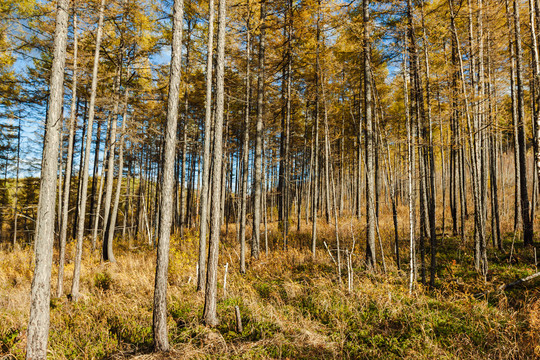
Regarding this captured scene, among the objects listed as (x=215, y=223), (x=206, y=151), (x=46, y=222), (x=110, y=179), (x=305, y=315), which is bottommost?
(x=305, y=315)

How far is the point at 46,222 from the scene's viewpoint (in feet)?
13.7

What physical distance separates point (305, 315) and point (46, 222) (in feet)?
17.9

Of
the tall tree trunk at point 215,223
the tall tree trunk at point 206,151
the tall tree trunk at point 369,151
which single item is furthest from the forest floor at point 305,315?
the tall tree trunk at point 206,151

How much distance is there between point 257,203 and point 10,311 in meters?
7.36

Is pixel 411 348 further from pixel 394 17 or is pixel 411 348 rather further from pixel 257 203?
pixel 394 17

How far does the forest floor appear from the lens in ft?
14.5

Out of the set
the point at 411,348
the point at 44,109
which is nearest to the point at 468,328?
the point at 411,348

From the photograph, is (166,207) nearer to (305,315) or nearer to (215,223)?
(215,223)

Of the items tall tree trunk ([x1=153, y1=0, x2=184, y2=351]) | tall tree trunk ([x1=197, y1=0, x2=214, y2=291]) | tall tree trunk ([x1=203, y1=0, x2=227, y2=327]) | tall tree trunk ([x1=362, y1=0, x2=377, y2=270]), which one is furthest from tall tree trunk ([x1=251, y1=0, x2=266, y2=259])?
tall tree trunk ([x1=153, y1=0, x2=184, y2=351])

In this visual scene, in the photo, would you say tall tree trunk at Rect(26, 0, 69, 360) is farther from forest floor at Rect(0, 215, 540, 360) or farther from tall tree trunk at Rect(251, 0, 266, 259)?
tall tree trunk at Rect(251, 0, 266, 259)

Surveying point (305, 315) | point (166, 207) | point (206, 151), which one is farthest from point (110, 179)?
point (305, 315)

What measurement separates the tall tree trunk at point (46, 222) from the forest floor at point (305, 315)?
699 mm

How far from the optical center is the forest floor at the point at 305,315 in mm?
4406

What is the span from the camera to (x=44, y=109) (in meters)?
15.5
